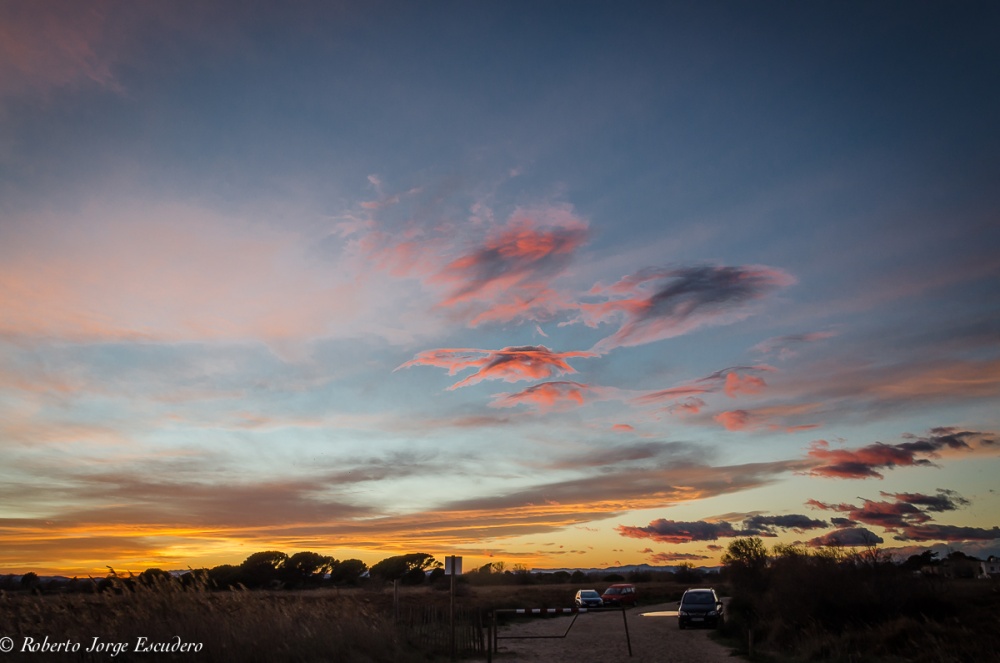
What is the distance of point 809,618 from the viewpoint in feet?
76.7

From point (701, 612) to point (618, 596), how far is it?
790 inches

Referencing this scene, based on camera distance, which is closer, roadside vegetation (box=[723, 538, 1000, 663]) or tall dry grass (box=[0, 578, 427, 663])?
tall dry grass (box=[0, 578, 427, 663])

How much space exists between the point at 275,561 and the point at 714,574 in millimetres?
80349

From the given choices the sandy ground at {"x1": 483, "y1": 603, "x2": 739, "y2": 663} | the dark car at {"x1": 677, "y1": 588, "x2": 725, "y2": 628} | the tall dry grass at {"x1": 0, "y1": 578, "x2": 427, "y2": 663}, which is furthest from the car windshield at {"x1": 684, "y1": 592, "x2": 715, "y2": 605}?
the tall dry grass at {"x1": 0, "y1": 578, "x2": 427, "y2": 663}

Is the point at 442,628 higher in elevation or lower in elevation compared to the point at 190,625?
lower

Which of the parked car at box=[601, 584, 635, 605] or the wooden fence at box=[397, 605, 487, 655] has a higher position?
the wooden fence at box=[397, 605, 487, 655]

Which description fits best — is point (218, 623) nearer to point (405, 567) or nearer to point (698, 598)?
point (698, 598)

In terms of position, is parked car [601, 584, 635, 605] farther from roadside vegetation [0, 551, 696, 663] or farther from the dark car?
roadside vegetation [0, 551, 696, 663]

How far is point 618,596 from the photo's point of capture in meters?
51.1

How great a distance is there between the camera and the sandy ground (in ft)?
69.5

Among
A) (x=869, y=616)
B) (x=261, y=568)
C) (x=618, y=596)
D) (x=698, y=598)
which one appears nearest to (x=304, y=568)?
(x=261, y=568)

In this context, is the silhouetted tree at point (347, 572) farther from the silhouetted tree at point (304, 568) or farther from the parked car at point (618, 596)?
the parked car at point (618, 596)

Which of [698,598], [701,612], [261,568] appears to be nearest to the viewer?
[701,612]

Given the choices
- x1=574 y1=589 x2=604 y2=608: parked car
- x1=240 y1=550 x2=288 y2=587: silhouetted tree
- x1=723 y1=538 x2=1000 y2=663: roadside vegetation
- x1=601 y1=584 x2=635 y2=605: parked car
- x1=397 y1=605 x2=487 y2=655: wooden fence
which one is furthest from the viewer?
x1=240 y1=550 x2=288 y2=587: silhouetted tree
